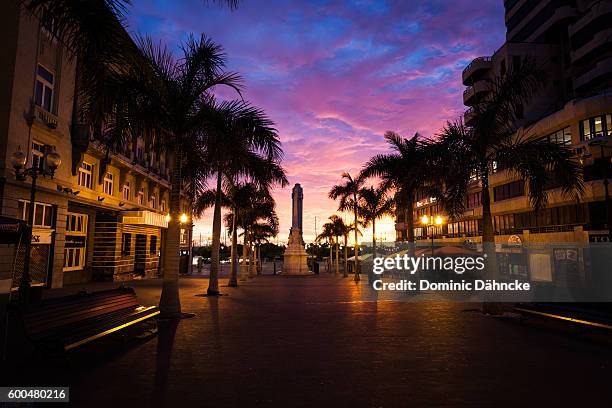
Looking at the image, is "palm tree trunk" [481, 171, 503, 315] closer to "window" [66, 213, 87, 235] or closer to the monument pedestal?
"window" [66, 213, 87, 235]

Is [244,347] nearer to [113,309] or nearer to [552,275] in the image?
[113,309]

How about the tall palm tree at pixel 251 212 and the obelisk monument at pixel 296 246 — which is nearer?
the tall palm tree at pixel 251 212

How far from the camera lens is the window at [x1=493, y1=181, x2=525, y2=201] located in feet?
127

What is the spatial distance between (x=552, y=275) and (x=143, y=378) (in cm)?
3776

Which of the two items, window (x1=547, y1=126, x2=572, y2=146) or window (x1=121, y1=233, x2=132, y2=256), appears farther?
window (x1=547, y1=126, x2=572, y2=146)

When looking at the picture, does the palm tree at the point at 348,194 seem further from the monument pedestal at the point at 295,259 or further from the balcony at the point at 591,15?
the balcony at the point at 591,15

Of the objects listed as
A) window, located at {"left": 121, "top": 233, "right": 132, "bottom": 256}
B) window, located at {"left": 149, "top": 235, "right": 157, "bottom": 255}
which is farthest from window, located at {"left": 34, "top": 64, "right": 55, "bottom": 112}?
window, located at {"left": 149, "top": 235, "right": 157, "bottom": 255}

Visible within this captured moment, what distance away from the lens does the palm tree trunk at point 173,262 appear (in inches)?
472

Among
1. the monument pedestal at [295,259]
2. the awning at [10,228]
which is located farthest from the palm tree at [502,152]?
the monument pedestal at [295,259]

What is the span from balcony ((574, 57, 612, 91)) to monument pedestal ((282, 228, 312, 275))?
30449 millimetres

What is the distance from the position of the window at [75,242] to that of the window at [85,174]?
198 centimetres

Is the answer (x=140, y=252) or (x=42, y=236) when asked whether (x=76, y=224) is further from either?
(x=140, y=252)

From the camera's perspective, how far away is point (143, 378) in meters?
6.14

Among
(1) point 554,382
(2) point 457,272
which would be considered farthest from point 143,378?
(2) point 457,272
